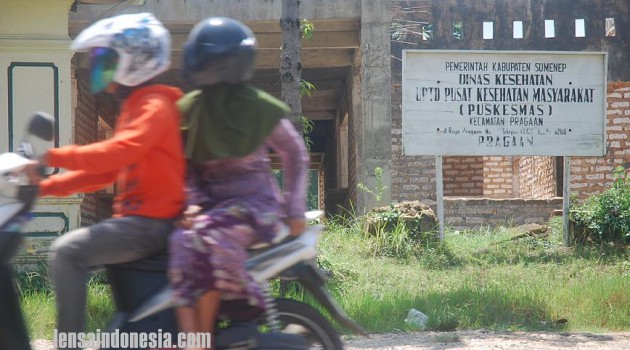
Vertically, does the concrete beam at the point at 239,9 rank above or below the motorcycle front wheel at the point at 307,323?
above


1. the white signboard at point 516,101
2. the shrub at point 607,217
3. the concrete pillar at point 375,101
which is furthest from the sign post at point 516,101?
the concrete pillar at point 375,101

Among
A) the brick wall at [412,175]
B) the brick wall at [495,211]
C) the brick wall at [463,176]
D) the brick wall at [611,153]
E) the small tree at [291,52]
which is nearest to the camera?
the small tree at [291,52]

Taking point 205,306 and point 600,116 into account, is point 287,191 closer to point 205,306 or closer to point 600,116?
point 205,306

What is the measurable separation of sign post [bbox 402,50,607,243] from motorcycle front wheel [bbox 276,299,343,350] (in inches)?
308

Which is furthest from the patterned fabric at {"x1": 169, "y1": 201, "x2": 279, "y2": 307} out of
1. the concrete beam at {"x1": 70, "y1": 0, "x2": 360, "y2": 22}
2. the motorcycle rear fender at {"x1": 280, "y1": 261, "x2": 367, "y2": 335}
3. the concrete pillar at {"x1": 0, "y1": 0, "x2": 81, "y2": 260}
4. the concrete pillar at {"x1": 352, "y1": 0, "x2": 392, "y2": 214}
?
the concrete beam at {"x1": 70, "y1": 0, "x2": 360, "y2": 22}

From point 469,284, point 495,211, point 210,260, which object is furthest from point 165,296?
point 495,211

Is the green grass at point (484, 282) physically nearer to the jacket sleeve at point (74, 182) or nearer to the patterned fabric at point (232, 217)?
the patterned fabric at point (232, 217)

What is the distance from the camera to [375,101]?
12078 millimetres

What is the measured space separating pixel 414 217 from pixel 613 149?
6.32 meters

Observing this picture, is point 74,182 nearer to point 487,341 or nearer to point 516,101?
point 487,341

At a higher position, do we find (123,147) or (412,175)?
(123,147)

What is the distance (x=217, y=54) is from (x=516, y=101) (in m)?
8.44

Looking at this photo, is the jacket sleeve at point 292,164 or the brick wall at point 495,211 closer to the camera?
the jacket sleeve at point 292,164

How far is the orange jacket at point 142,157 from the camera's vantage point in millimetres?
2922
